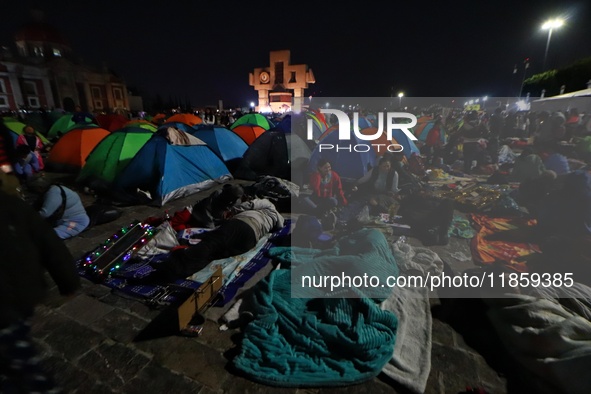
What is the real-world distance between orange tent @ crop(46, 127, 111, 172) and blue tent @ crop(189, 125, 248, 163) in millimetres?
3156

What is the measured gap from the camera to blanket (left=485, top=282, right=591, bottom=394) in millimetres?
2082

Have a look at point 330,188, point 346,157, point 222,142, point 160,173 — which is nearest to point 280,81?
point 222,142

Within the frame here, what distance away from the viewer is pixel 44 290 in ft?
5.50

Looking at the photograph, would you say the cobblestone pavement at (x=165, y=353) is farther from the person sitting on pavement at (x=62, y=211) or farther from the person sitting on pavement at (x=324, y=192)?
the person sitting on pavement at (x=324, y=192)

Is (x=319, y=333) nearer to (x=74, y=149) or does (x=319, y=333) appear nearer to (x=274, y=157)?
(x=274, y=157)

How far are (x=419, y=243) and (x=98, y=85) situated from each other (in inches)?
2102

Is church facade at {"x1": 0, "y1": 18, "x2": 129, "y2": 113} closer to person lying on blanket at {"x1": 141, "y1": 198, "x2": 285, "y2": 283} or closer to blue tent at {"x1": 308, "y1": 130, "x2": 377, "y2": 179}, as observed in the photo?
blue tent at {"x1": 308, "y1": 130, "x2": 377, "y2": 179}

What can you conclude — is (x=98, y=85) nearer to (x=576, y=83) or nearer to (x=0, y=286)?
(x=0, y=286)

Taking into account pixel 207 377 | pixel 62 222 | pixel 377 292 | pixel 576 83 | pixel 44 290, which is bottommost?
pixel 207 377

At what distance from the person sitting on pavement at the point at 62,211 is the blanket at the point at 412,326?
506cm

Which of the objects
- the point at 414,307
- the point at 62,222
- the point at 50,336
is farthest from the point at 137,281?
the point at 414,307

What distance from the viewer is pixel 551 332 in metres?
2.29

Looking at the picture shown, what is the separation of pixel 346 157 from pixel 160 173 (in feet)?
16.3

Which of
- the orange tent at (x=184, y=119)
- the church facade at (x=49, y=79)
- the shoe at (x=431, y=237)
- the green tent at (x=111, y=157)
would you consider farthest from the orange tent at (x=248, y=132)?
the church facade at (x=49, y=79)
